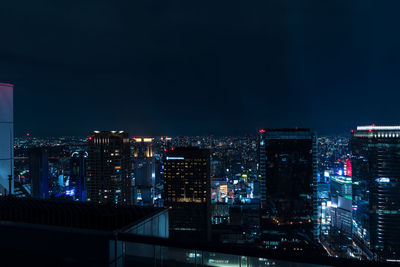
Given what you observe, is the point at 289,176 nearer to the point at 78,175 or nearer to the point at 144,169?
the point at 144,169

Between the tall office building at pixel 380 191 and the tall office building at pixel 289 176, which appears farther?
the tall office building at pixel 289 176

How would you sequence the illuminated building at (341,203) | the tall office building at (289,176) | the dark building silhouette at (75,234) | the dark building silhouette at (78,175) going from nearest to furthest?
1. the dark building silhouette at (75,234)
2. the tall office building at (289,176)
3. the dark building silhouette at (78,175)
4. the illuminated building at (341,203)

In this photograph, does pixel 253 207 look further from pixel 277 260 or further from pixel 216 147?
pixel 277 260

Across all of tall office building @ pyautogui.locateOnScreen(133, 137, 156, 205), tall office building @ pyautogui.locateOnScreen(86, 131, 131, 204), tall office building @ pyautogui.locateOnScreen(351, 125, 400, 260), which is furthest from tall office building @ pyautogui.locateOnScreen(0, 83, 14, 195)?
tall office building @ pyautogui.locateOnScreen(133, 137, 156, 205)

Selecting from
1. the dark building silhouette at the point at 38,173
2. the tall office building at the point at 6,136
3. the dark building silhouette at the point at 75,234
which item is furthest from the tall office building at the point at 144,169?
the dark building silhouette at the point at 75,234

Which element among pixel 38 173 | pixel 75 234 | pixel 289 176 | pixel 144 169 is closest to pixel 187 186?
pixel 289 176

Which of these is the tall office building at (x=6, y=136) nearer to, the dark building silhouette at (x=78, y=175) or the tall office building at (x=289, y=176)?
the tall office building at (x=289, y=176)
